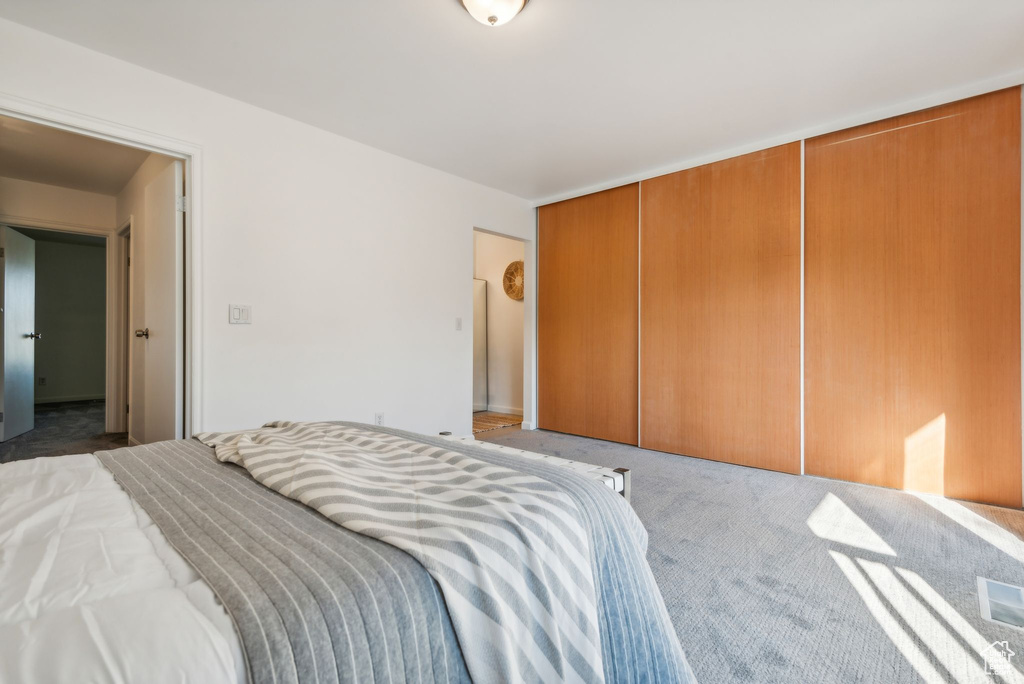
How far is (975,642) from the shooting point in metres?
1.42

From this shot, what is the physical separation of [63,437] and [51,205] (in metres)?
2.12

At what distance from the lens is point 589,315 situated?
4410 millimetres

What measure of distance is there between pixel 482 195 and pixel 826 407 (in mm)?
3242

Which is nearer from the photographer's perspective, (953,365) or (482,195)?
(953,365)

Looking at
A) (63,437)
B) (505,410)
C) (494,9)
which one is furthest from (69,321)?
(494,9)

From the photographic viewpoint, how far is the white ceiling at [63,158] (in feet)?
10.3

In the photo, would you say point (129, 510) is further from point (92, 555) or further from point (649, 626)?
point (649, 626)

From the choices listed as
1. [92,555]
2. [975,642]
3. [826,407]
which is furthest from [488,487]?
[826,407]

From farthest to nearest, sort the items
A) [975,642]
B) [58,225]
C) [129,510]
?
[58,225] < [975,642] < [129,510]

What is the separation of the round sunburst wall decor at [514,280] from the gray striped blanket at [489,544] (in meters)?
4.53

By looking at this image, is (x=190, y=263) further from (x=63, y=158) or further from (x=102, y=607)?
(x=102, y=607)

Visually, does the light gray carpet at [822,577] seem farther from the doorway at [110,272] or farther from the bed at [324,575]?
the doorway at [110,272]

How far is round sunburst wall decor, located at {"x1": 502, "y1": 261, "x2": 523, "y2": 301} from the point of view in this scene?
18.5 feet

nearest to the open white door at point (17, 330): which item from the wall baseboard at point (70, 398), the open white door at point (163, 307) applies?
the open white door at point (163, 307)
